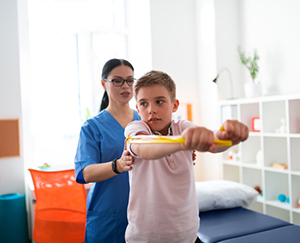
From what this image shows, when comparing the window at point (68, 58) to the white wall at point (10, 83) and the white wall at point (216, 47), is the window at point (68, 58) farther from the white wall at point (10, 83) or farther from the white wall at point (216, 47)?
the white wall at point (10, 83)

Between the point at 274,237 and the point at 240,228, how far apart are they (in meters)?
0.22

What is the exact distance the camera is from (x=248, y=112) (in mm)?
3133

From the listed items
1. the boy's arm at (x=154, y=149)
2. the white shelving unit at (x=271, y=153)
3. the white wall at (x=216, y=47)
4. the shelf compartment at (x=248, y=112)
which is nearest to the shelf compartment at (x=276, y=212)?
the white shelving unit at (x=271, y=153)

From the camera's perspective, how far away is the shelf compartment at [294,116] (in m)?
2.55

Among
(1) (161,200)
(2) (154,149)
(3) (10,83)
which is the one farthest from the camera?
(3) (10,83)

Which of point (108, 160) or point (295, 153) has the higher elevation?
point (108, 160)

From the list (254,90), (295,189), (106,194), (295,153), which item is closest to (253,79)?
(254,90)

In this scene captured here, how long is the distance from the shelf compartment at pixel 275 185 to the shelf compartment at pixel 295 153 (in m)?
0.32

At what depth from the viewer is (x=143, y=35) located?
12.0 ft

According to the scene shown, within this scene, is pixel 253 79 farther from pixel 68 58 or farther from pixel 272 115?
pixel 68 58

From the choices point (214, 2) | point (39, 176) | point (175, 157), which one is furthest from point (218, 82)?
point (175, 157)

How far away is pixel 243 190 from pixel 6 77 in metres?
2.45

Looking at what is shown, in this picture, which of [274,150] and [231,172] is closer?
[274,150]

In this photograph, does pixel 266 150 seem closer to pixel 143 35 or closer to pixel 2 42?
pixel 143 35
